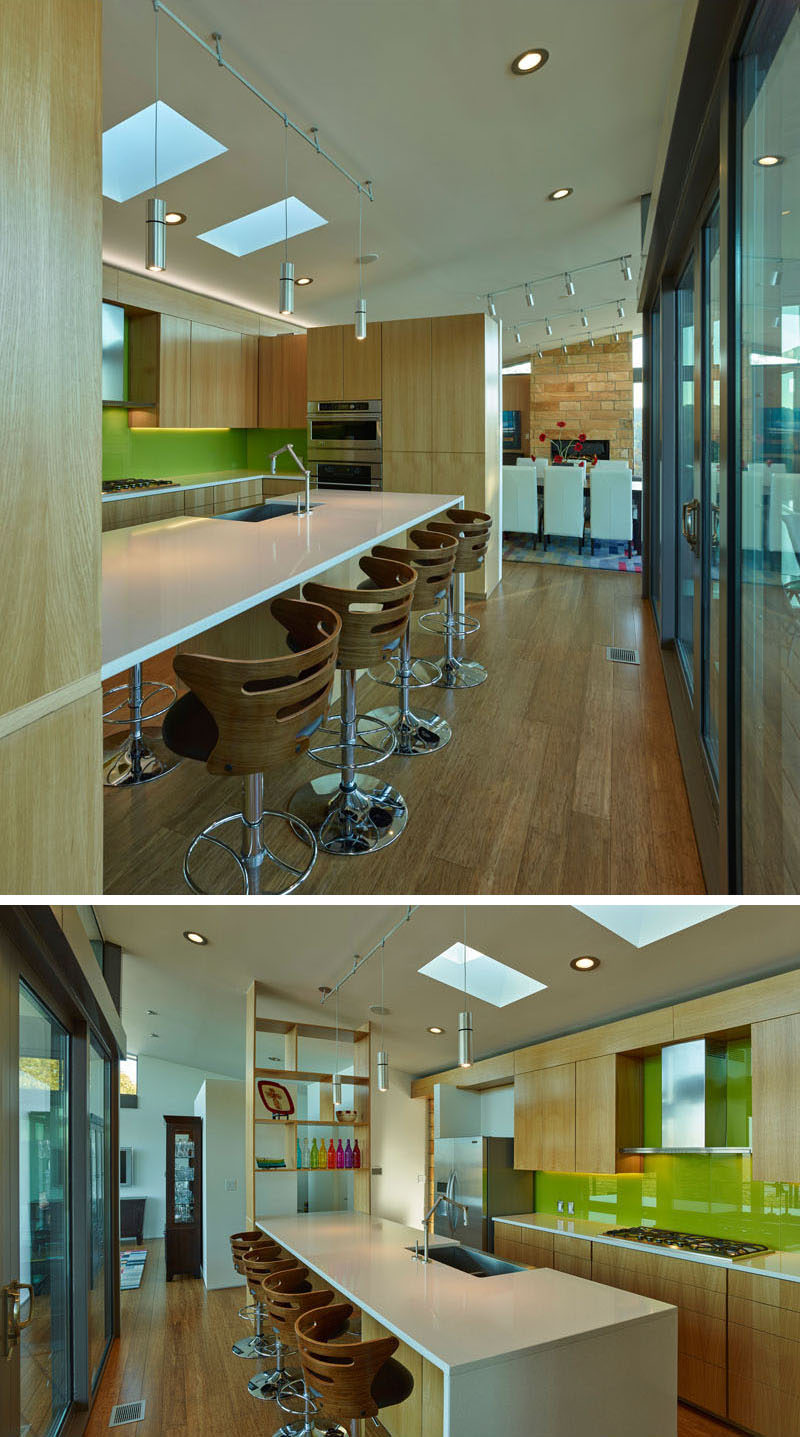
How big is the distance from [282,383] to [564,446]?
17.9ft

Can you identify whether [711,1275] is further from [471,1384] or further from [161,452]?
[161,452]

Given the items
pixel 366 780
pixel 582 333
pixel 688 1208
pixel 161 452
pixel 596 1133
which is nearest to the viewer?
pixel 366 780

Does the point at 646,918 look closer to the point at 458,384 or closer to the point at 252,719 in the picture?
the point at 252,719

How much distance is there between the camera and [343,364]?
848cm

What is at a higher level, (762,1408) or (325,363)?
(325,363)

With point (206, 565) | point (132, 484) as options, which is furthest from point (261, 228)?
point (206, 565)

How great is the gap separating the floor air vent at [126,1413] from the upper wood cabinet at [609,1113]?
9.26 feet

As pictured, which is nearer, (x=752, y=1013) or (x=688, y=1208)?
(x=752, y=1013)

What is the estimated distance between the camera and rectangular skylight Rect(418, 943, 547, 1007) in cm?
494

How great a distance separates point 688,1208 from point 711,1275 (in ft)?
3.12

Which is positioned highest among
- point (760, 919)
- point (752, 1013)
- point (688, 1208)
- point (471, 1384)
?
point (760, 919)

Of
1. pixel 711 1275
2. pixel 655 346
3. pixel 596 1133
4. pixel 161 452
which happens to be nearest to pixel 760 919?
pixel 711 1275

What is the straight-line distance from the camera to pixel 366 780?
3.72m

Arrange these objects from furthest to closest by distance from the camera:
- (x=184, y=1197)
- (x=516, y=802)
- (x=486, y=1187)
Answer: (x=184, y=1197)
(x=486, y=1187)
(x=516, y=802)
